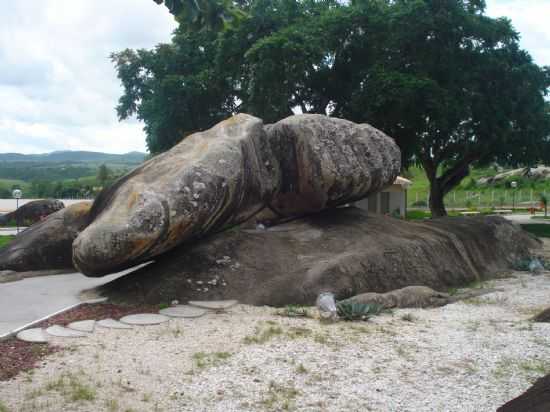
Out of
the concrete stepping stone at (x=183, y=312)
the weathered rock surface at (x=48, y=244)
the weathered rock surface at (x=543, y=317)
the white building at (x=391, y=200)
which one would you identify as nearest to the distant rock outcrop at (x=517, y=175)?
the white building at (x=391, y=200)

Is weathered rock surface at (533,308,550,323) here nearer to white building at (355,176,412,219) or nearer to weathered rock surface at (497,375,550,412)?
weathered rock surface at (497,375,550,412)

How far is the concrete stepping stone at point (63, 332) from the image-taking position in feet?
21.7

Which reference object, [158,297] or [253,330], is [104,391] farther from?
[158,297]

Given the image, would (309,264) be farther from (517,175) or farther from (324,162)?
(517,175)

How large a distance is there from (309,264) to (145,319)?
2.92 m

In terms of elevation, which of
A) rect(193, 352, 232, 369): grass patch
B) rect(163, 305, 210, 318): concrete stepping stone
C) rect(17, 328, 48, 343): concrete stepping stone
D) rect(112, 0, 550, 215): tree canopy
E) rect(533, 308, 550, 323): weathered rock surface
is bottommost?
rect(533, 308, 550, 323): weathered rock surface

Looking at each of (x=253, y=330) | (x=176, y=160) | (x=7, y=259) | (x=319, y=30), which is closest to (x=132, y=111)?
(x=319, y=30)

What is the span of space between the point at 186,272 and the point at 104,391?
395 cm

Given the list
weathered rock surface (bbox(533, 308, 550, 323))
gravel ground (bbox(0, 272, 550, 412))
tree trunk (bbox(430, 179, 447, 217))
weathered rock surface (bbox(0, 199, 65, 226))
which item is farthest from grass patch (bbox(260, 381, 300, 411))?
A: weathered rock surface (bbox(0, 199, 65, 226))

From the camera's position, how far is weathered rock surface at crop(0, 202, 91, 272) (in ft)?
36.3

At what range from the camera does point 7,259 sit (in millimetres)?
11031

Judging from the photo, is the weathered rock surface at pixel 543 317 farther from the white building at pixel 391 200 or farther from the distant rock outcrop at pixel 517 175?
the distant rock outcrop at pixel 517 175

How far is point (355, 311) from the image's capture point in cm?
760

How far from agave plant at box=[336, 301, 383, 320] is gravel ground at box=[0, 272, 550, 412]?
0.15 metres
